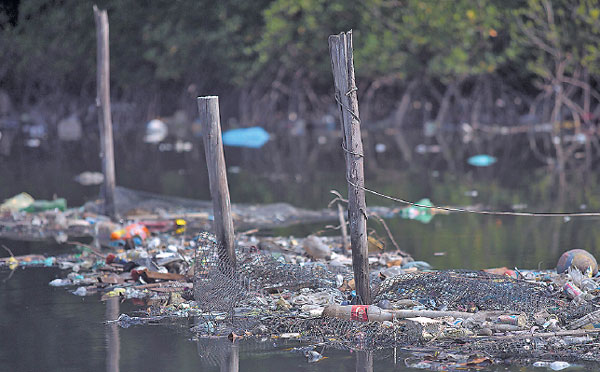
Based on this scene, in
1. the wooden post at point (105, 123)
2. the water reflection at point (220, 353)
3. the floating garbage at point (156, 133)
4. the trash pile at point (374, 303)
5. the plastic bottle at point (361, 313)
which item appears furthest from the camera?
the floating garbage at point (156, 133)

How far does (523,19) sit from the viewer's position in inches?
1230

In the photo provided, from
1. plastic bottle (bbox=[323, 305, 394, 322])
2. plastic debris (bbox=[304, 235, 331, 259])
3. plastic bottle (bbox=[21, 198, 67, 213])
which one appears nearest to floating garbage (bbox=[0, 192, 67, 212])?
plastic bottle (bbox=[21, 198, 67, 213])

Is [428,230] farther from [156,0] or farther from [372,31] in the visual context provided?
[156,0]

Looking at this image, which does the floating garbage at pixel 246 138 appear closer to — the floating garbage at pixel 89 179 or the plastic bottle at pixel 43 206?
the floating garbage at pixel 89 179

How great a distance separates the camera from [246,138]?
27.7 meters

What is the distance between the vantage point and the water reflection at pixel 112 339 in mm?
5910

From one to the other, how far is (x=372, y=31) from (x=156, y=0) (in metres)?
10.8

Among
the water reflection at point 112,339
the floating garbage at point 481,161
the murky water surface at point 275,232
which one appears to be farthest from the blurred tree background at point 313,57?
the water reflection at point 112,339

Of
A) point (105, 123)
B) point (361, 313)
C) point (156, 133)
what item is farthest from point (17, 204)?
point (156, 133)

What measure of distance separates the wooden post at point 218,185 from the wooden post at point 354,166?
1115 millimetres

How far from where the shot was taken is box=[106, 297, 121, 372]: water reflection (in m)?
5.91

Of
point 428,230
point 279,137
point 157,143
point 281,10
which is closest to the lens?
point 428,230

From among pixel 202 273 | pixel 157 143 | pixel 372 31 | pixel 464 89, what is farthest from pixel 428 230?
pixel 464 89

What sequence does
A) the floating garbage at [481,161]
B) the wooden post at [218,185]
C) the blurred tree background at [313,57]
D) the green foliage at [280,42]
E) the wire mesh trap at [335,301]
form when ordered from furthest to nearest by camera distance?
the blurred tree background at [313,57], the green foliage at [280,42], the floating garbage at [481,161], the wooden post at [218,185], the wire mesh trap at [335,301]
